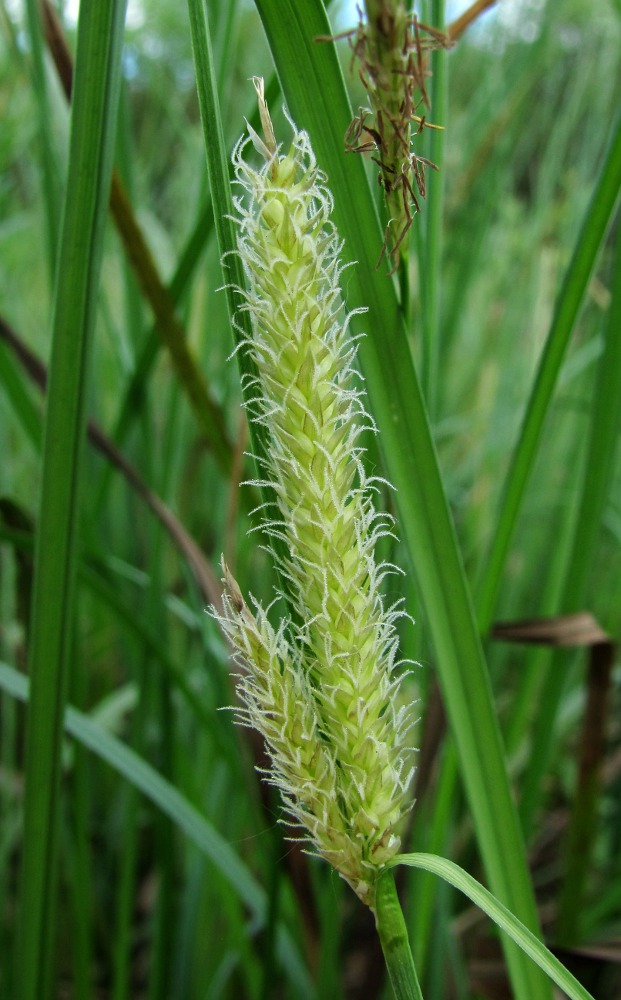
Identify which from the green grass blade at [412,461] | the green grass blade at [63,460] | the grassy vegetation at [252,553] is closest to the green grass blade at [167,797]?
the grassy vegetation at [252,553]

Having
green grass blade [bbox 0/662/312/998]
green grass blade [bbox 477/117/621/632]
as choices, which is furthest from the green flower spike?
green grass blade [bbox 0/662/312/998]

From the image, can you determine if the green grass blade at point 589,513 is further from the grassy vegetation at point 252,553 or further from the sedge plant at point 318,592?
the sedge plant at point 318,592

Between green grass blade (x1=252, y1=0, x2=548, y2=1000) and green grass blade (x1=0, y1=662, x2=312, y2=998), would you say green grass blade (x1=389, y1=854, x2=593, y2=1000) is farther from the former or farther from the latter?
green grass blade (x1=0, y1=662, x2=312, y2=998)

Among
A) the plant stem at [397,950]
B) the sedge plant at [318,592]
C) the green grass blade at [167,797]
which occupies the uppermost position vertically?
the sedge plant at [318,592]

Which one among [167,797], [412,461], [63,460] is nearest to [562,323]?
[412,461]

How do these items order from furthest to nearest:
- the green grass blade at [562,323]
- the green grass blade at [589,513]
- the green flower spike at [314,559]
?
the green grass blade at [589,513] → the green grass blade at [562,323] → the green flower spike at [314,559]

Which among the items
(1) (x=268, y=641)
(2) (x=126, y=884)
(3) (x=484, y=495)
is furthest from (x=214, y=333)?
(1) (x=268, y=641)

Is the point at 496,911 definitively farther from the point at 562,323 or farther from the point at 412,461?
the point at 562,323
